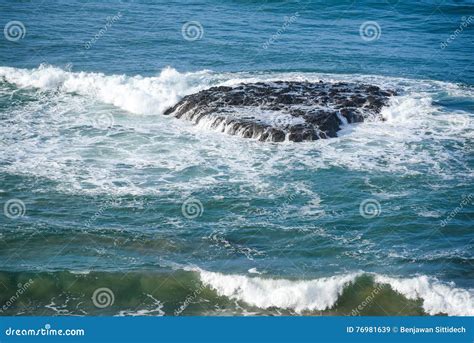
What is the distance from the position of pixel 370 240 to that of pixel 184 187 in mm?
7256

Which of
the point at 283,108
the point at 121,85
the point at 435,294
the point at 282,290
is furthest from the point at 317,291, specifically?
the point at 121,85

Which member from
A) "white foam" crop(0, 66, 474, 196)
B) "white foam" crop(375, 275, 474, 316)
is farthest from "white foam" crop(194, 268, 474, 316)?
"white foam" crop(0, 66, 474, 196)

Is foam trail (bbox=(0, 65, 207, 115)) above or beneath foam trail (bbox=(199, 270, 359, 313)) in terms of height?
above

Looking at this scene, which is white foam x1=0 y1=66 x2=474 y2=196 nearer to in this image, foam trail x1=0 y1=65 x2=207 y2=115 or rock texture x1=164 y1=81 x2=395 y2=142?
foam trail x1=0 y1=65 x2=207 y2=115

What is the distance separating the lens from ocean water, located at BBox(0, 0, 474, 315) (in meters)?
20.8

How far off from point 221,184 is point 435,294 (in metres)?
9.68

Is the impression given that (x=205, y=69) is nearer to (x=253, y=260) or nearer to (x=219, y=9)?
(x=219, y=9)

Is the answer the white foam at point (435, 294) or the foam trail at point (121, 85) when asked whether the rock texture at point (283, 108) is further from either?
the white foam at point (435, 294)

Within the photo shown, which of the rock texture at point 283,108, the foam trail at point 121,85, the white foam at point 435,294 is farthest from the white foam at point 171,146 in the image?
the white foam at point 435,294

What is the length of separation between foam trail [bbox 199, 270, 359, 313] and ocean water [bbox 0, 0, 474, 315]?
0.05m

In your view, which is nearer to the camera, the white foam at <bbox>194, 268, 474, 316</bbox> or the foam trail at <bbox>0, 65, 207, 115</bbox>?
the white foam at <bbox>194, 268, 474, 316</bbox>

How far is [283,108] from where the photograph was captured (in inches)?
1323

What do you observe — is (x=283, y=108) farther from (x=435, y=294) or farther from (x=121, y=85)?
Result: (x=435, y=294)

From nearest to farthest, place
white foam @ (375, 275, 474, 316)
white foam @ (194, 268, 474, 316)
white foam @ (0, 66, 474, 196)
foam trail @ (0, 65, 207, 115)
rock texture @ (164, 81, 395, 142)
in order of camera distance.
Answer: white foam @ (375, 275, 474, 316) → white foam @ (194, 268, 474, 316) → white foam @ (0, 66, 474, 196) → rock texture @ (164, 81, 395, 142) → foam trail @ (0, 65, 207, 115)
